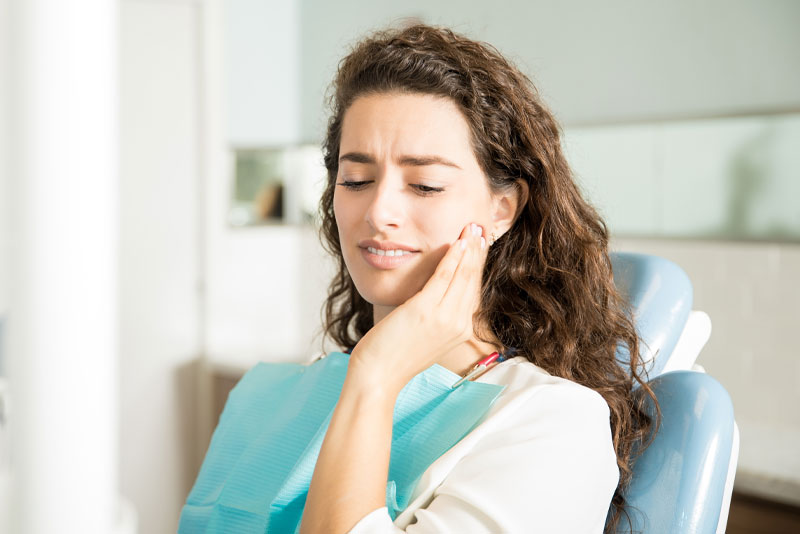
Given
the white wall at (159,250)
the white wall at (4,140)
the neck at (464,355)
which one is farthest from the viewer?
the white wall at (159,250)

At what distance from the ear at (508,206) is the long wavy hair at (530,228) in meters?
0.01

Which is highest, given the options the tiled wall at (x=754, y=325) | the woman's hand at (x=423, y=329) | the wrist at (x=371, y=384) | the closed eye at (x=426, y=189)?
the closed eye at (x=426, y=189)

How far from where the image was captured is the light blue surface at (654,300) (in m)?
1.38

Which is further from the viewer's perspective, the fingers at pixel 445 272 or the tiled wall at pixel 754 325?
the tiled wall at pixel 754 325

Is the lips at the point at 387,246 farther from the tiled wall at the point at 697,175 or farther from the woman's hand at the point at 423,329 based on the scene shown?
the tiled wall at the point at 697,175

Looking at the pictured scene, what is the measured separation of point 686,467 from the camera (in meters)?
1.12

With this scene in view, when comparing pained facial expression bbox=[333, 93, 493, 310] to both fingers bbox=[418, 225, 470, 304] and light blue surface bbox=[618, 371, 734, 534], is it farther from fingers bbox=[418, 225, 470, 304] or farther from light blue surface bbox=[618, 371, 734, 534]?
light blue surface bbox=[618, 371, 734, 534]

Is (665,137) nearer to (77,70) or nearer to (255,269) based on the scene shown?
(255,269)

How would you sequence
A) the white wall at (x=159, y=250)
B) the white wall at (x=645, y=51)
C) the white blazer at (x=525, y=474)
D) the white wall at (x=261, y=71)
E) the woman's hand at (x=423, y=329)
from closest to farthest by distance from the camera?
the white blazer at (x=525, y=474) → the woman's hand at (x=423, y=329) → the white wall at (x=645, y=51) → the white wall at (x=159, y=250) → the white wall at (x=261, y=71)

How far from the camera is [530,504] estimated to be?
3.07 feet

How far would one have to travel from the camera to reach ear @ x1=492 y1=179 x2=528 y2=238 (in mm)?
1318

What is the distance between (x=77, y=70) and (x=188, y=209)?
3.50m

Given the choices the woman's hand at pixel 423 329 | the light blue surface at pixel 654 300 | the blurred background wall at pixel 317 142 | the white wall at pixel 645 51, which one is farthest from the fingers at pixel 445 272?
the white wall at pixel 645 51

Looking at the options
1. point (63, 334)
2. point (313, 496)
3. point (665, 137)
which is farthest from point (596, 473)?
point (665, 137)
